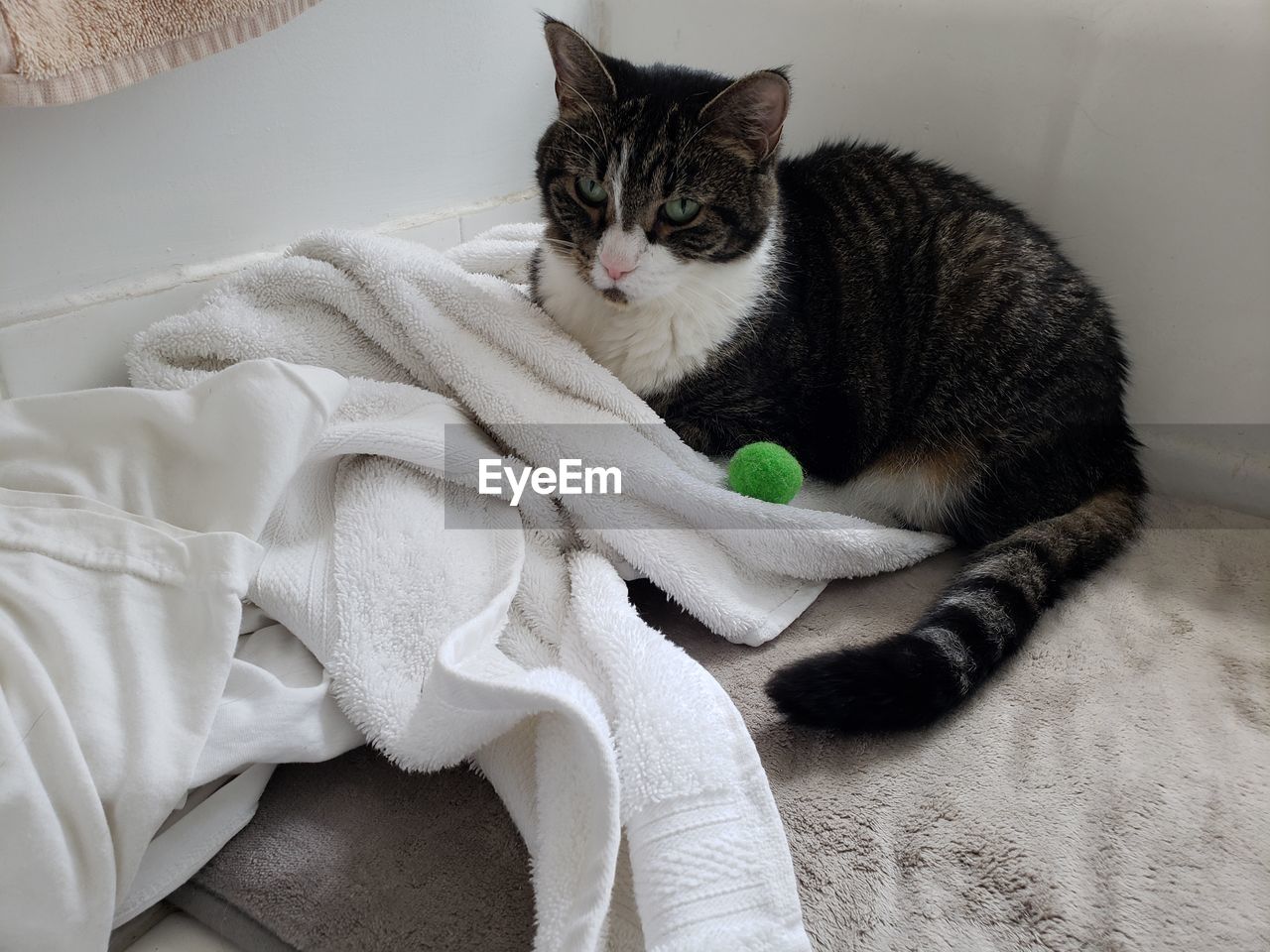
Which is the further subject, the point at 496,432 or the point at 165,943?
the point at 496,432

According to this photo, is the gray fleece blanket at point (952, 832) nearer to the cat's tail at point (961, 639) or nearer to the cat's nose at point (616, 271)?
the cat's tail at point (961, 639)

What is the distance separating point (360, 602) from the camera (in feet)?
3.34

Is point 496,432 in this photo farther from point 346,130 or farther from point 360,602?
point 346,130

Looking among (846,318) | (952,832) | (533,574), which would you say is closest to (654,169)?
(846,318)

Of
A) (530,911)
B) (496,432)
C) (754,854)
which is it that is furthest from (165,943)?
(496,432)

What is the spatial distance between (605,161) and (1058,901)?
1.09 meters

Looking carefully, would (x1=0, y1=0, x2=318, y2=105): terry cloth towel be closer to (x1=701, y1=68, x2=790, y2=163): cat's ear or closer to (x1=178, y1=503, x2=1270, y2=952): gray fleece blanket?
(x1=701, y1=68, x2=790, y2=163): cat's ear

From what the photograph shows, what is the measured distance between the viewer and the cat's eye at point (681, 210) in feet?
4.27

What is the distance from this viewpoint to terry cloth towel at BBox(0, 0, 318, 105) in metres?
1.06

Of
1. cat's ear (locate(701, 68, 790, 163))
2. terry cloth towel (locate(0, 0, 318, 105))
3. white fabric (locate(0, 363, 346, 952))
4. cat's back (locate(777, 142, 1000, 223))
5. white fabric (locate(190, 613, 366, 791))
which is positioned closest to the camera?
white fabric (locate(0, 363, 346, 952))

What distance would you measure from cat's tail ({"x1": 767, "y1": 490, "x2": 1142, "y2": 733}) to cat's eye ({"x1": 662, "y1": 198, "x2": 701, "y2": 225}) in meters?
0.66

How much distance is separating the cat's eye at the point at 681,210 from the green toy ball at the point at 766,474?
356mm

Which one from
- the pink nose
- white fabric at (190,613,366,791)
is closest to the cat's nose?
the pink nose

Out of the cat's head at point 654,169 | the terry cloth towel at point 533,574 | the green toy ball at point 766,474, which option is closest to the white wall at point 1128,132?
the cat's head at point 654,169
